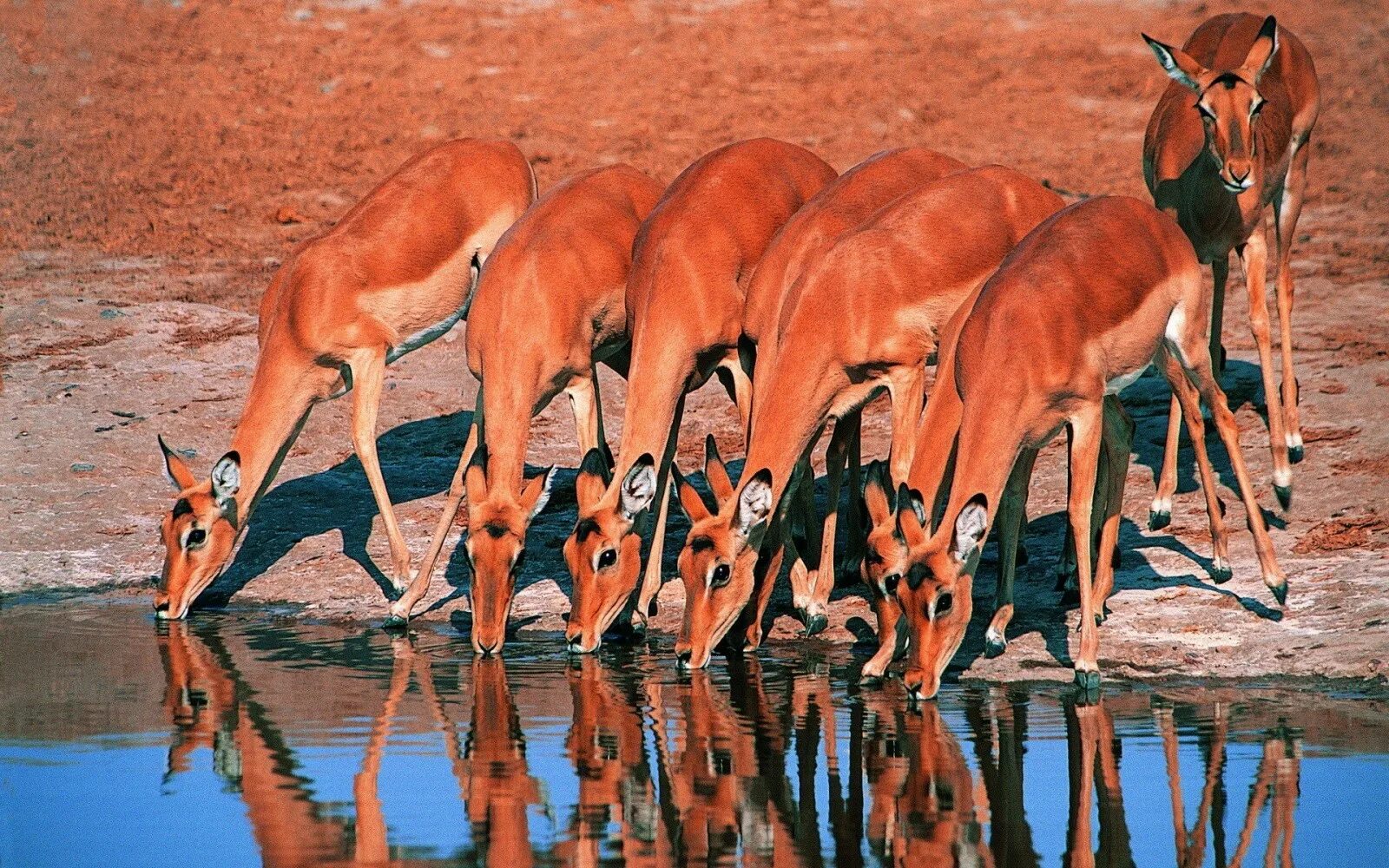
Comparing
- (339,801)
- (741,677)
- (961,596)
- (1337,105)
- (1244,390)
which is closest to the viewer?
(339,801)

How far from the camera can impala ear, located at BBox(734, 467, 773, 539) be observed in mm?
9188

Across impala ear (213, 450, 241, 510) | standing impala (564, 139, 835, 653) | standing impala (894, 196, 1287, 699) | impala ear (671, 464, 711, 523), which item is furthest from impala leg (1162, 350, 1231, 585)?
impala ear (213, 450, 241, 510)

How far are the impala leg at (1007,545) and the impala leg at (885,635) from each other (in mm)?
625

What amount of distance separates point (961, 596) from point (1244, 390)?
6.10m

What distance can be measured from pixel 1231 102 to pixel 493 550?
16.8ft

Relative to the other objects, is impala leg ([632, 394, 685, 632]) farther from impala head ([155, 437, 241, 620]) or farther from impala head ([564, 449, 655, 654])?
impala head ([155, 437, 241, 620])

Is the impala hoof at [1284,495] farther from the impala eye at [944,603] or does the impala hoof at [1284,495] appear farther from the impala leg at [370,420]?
the impala leg at [370,420]

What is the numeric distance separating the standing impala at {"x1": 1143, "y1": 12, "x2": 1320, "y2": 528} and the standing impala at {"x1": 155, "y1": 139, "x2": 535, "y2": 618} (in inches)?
169

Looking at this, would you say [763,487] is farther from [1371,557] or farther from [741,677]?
[1371,557]

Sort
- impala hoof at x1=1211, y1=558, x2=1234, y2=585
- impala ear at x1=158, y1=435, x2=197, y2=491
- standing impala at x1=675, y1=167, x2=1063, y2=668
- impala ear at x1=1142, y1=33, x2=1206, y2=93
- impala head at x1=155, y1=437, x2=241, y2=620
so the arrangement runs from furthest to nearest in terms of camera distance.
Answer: impala ear at x1=1142, y1=33, x2=1206, y2=93 < impala ear at x1=158, y1=435, x2=197, y2=491 < impala head at x1=155, y1=437, x2=241, y2=620 < impala hoof at x1=1211, y1=558, x2=1234, y2=585 < standing impala at x1=675, y1=167, x2=1063, y2=668

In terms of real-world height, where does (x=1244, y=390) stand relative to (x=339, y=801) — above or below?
above

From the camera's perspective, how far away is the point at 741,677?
9156mm

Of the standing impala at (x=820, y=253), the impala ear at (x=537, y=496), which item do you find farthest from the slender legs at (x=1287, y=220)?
the impala ear at (x=537, y=496)

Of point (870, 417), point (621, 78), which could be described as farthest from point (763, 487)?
point (621, 78)
